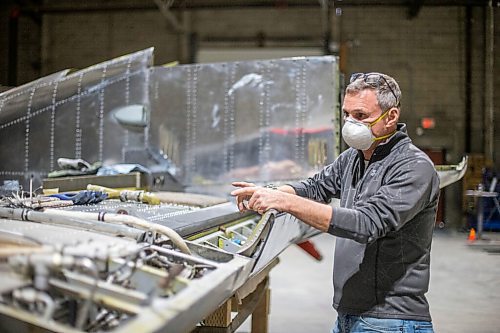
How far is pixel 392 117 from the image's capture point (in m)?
1.79

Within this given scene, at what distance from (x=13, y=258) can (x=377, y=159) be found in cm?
124

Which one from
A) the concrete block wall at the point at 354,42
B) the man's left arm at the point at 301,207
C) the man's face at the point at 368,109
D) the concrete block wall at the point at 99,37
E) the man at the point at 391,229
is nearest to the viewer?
the man's left arm at the point at 301,207

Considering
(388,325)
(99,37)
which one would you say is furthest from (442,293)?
(99,37)

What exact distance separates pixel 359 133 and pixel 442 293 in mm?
3198

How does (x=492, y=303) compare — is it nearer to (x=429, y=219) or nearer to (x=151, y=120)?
(x=429, y=219)

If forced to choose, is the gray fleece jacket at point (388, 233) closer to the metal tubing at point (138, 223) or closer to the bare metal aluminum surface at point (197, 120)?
the metal tubing at point (138, 223)

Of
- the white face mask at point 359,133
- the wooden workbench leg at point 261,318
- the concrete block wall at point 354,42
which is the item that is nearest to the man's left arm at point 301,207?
the white face mask at point 359,133

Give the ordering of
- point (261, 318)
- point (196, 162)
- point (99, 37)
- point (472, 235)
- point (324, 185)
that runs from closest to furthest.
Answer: point (324, 185), point (472, 235), point (261, 318), point (196, 162), point (99, 37)

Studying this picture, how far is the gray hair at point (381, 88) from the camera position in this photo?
5.79ft

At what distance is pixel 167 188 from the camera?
14.1 feet

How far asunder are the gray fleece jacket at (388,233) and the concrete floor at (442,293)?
797 mm

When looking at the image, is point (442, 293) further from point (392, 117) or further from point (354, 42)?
point (354, 42)

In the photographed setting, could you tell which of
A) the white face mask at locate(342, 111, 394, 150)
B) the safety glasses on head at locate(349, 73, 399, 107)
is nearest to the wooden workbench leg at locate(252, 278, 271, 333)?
the white face mask at locate(342, 111, 394, 150)

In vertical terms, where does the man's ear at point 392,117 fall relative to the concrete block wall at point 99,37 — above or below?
below
